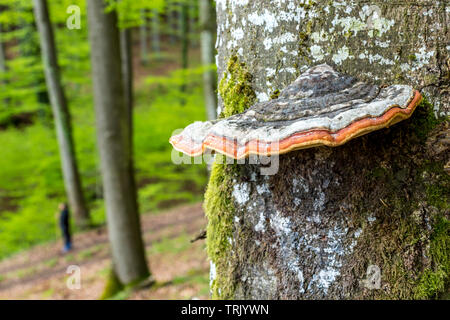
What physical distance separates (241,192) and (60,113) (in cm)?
1130

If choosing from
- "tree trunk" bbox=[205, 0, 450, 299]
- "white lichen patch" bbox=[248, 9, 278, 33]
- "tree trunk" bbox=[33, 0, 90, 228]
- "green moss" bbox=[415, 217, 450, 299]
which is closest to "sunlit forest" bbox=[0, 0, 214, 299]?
"tree trunk" bbox=[33, 0, 90, 228]

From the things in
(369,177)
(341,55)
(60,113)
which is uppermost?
(341,55)

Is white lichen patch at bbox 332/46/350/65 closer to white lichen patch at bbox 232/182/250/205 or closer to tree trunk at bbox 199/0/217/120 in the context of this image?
white lichen patch at bbox 232/182/250/205

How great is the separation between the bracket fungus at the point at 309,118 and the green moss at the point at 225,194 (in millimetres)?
290

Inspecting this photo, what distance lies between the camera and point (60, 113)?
11773mm

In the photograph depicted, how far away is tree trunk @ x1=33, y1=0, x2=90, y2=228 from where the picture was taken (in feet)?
35.6

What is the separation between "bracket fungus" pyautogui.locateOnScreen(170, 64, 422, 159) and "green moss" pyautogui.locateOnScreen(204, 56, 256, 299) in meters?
0.29

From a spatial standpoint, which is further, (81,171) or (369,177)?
(81,171)

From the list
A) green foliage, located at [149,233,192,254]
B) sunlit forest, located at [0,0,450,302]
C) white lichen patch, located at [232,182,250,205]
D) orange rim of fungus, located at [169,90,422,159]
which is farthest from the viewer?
green foliage, located at [149,233,192,254]

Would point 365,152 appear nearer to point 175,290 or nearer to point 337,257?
point 337,257

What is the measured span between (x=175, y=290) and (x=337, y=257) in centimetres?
534

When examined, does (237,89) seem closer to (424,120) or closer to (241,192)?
(241,192)

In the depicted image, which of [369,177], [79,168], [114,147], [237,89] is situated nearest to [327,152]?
[369,177]
